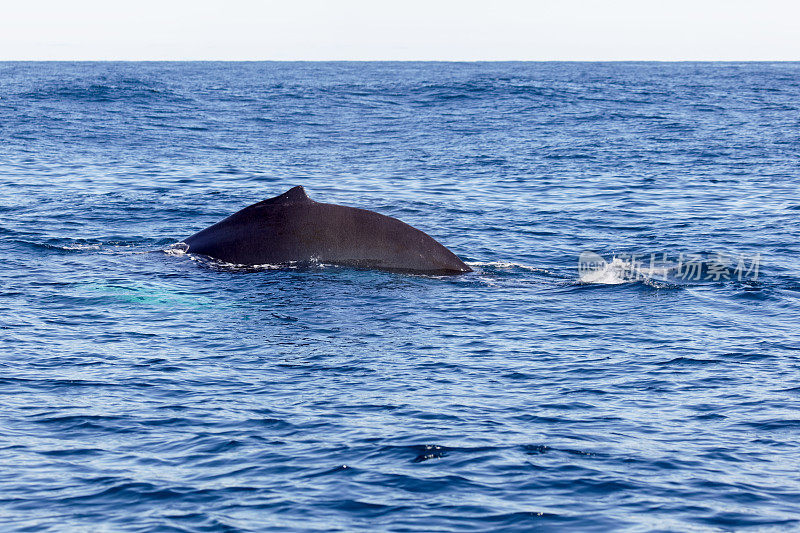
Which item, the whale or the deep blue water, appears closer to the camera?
the deep blue water

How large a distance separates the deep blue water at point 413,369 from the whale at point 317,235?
294mm

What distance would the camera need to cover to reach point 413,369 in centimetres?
1080

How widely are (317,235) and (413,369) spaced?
428cm

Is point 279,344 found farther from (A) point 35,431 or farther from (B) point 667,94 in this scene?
(B) point 667,94

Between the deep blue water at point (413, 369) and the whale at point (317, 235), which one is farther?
the whale at point (317, 235)

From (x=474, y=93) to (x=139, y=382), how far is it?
53.7 meters

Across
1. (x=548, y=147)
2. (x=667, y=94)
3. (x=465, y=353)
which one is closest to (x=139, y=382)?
(x=465, y=353)

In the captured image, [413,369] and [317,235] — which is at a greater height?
[317,235]

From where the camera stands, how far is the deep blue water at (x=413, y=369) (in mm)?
7543

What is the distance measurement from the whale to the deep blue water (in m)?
0.29

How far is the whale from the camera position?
14.4 meters

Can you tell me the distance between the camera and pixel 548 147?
1447 inches

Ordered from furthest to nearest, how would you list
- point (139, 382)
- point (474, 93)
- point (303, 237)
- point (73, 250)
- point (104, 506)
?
point (474, 93)
point (73, 250)
point (303, 237)
point (139, 382)
point (104, 506)

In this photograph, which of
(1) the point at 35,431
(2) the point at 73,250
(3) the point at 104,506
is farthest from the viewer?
(2) the point at 73,250
